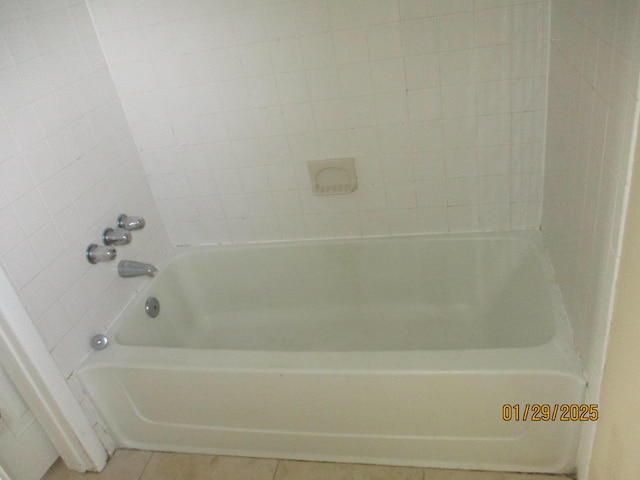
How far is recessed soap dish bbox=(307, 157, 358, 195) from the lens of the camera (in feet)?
6.24

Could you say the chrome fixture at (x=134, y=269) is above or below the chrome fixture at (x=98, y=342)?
above

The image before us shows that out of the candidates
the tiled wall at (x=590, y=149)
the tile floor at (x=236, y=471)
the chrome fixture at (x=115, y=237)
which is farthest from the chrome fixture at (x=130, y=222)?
the tiled wall at (x=590, y=149)

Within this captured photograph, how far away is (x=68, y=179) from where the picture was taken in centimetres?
166

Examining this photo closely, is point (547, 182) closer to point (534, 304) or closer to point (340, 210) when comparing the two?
point (534, 304)

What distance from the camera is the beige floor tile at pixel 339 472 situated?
158 centimetres

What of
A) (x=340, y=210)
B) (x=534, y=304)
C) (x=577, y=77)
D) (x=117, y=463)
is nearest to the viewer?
(x=577, y=77)

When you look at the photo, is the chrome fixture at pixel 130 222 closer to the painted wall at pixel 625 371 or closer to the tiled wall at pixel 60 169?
the tiled wall at pixel 60 169

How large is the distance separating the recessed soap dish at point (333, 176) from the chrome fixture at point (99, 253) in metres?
0.76

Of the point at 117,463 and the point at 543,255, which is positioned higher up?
the point at 543,255

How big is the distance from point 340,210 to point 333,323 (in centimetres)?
47

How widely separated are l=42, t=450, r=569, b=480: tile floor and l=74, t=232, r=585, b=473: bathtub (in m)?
0.03

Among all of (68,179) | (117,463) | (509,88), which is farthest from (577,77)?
(117,463)
